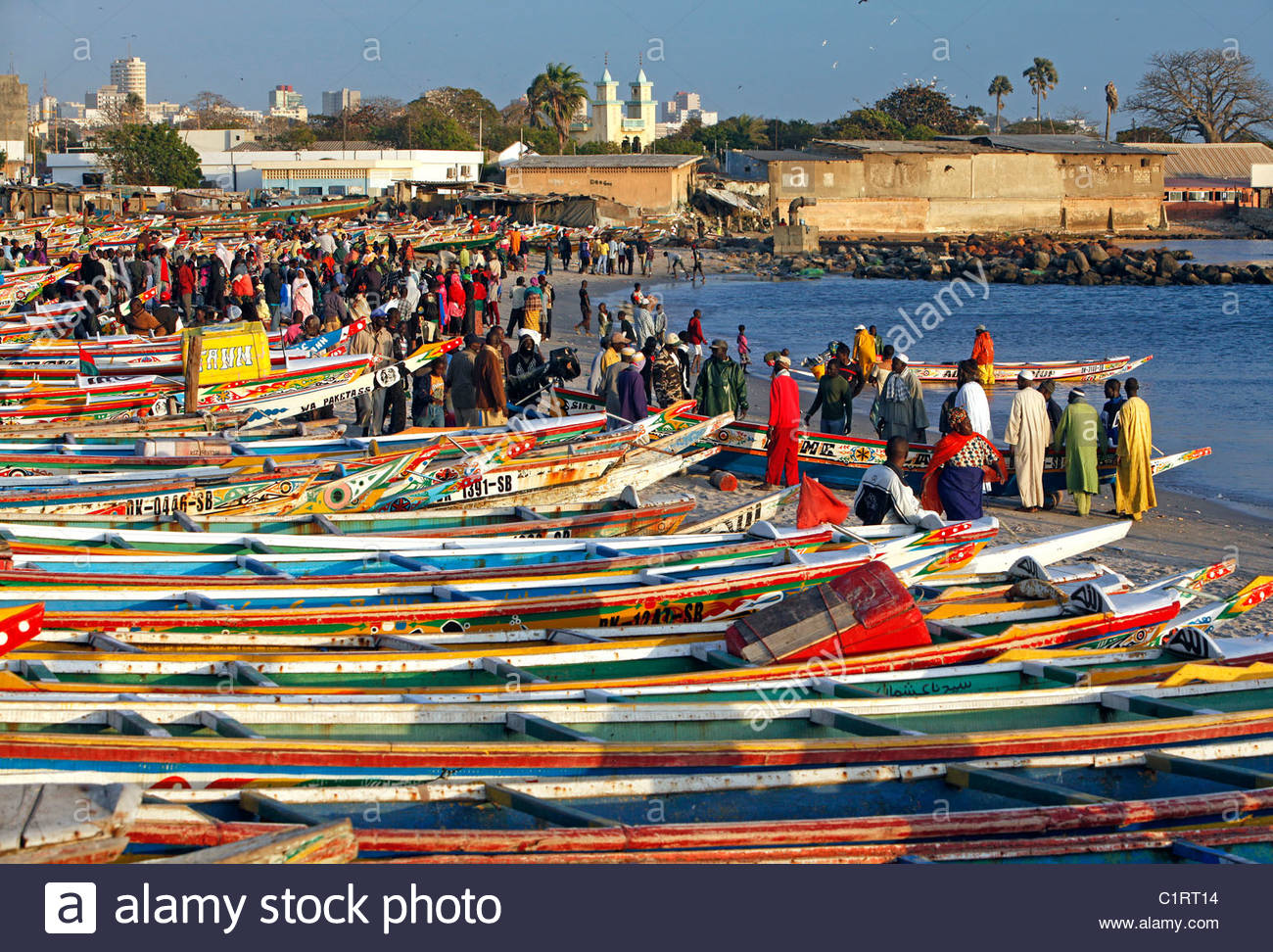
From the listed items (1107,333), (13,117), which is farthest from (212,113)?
(1107,333)

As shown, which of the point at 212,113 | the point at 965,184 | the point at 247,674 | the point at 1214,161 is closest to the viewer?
the point at 247,674

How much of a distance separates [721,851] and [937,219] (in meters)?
74.7

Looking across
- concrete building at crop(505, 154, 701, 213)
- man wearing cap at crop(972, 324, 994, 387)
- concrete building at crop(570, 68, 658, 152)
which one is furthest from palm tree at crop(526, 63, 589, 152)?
man wearing cap at crop(972, 324, 994, 387)

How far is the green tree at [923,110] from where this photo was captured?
9881cm

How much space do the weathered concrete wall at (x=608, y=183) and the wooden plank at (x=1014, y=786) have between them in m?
65.3

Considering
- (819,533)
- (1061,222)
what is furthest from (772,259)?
(819,533)

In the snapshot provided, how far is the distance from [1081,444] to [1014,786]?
8408mm

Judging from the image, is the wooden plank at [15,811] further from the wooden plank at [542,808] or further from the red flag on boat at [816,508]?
the red flag on boat at [816,508]

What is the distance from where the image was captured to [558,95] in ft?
328

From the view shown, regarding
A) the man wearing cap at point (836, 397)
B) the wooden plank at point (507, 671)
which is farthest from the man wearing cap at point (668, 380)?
the wooden plank at point (507, 671)

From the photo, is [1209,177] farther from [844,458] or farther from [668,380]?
[844,458]

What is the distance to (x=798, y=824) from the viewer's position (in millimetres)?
5492

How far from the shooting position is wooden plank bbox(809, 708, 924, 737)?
267 inches

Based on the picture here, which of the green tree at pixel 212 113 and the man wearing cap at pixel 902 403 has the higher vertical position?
the green tree at pixel 212 113
